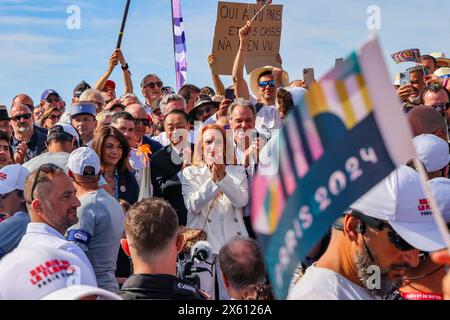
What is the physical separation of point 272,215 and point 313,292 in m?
0.71

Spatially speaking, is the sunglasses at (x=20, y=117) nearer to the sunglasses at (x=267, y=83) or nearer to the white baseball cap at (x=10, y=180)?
the sunglasses at (x=267, y=83)

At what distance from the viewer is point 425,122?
20.3 ft

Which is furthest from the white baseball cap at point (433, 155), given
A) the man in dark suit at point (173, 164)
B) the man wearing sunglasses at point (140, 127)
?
the man wearing sunglasses at point (140, 127)

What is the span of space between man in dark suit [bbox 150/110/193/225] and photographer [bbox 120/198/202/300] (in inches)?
103

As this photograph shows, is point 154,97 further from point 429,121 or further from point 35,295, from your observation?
point 35,295

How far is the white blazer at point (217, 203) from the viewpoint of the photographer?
250 inches

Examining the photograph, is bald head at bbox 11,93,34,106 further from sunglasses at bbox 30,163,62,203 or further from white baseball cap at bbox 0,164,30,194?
sunglasses at bbox 30,163,62,203

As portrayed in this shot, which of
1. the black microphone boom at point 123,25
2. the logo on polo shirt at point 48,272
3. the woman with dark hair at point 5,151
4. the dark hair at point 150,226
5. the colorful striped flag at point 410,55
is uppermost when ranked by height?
the black microphone boom at point 123,25

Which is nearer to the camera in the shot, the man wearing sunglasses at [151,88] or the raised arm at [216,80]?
the raised arm at [216,80]

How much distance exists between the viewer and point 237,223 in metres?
6.43

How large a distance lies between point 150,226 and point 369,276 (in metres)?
1.38

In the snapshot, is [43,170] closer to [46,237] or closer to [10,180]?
[46,237]
